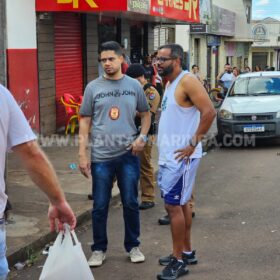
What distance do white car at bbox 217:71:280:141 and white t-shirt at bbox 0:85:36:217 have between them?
966 centimetres

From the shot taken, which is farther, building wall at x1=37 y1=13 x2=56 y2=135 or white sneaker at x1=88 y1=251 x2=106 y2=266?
building wall at x1=37 y1=13 x2=56 y2=135

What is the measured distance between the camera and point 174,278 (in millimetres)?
4691

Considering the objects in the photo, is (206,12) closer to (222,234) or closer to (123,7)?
(123,7)

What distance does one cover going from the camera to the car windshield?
13.1 meters

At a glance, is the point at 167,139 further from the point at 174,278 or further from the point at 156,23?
the point at 156,23

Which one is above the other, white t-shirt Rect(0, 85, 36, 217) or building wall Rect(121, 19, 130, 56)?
building wall Rect(121, 19, 130, 56)

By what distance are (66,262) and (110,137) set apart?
2147mm

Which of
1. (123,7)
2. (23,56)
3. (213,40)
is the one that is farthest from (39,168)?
(213,40)

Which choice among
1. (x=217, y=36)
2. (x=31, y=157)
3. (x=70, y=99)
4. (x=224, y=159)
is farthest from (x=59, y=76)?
(x=217, y=36)

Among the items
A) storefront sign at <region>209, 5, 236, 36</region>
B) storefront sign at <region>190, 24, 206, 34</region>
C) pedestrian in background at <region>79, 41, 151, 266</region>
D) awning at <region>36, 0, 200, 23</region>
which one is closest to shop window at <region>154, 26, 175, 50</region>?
storefront sign at <region>190, 24, 206, 34</region>

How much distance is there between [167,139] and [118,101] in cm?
59

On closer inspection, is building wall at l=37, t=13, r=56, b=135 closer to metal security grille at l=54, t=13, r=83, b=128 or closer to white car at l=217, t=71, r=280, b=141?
metal security grille at l=54, t=13, r=83, b=128

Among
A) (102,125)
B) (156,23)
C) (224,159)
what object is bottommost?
(224,159)

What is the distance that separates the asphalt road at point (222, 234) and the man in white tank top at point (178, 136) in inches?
15.7
